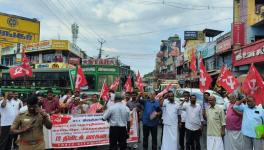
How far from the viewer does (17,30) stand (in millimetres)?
66750

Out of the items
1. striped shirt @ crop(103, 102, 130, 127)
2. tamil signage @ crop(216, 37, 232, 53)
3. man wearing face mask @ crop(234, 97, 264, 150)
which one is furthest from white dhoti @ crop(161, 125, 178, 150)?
tamil signage @ crop(216, 37, 232, 53)

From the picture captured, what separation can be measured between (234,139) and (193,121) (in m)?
1.81

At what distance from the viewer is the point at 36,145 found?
6621 mm

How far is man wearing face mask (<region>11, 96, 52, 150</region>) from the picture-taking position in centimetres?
654

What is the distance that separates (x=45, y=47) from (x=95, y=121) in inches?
1857

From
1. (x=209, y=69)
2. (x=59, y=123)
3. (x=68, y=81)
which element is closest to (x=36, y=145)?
(x=59, y=123)

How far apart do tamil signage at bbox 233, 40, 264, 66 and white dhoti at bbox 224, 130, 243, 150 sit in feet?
63.1

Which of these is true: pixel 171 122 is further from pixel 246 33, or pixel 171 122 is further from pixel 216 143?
pixel 246 33

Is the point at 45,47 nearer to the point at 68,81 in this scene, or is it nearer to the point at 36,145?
the point at 68,81

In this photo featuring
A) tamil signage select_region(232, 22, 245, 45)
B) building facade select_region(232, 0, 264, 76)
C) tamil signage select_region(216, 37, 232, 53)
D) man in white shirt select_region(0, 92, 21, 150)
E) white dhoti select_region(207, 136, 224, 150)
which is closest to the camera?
white dhoti select_region(207, 136, 224, 150)

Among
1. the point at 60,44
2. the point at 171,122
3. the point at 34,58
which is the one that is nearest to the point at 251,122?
the point at 171,122

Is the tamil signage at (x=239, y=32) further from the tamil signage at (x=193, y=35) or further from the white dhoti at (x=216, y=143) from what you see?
the tamil signage at (x=193, y=35)

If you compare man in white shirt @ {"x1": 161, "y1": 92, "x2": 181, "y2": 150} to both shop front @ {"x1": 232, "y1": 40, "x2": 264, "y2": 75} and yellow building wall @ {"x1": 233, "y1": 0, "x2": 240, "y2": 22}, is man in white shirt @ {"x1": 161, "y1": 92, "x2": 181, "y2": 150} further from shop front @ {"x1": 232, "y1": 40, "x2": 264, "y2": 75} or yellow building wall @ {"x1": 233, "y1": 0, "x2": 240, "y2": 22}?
yellow building wall @ {"x1": 233, "y1": 0, "x2": 240, "y2": 22}

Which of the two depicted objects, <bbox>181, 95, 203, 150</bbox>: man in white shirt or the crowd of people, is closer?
the crowd of people
